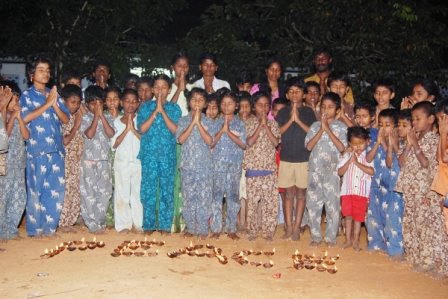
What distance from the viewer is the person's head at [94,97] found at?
6438mm

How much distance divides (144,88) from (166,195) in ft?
4.79

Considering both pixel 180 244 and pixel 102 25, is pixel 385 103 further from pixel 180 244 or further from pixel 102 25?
pixel 102 25

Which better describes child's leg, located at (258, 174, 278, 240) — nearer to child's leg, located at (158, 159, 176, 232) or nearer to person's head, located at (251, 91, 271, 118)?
person's head, located at (251, 91, 271, 118)

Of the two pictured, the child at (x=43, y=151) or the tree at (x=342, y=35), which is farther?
the tree at (x=342, y=35)

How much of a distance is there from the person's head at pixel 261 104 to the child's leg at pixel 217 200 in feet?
2.99

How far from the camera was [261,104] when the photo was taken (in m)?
6.23

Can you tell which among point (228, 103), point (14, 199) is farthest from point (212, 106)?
point (14, 199)

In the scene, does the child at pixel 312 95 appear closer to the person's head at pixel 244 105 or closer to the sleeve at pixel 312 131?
the sleeve at pixel 312 131

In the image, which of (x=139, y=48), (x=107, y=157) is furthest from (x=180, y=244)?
(x=139, y=48)

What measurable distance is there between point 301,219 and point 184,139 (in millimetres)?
1835

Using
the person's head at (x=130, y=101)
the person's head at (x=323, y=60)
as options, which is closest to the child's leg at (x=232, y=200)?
the person's head at (x=130, y=101)

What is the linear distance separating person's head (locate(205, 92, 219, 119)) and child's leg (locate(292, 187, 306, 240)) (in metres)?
1.44

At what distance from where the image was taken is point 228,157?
6.31m

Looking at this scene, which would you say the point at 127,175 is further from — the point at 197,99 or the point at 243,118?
the point at 243,118
